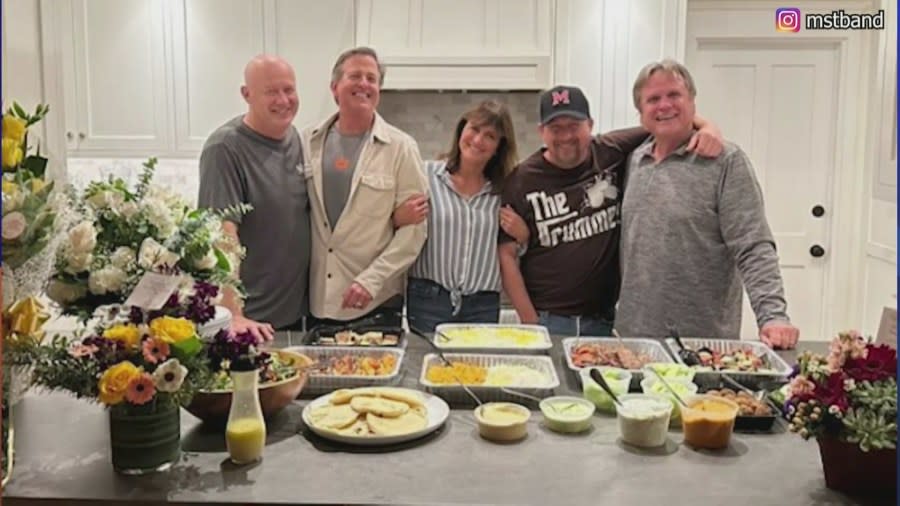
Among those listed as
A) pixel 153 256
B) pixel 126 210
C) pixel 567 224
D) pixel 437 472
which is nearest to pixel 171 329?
pixel 153 256

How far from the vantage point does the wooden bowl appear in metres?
1.72

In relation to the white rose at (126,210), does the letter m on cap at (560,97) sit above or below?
above

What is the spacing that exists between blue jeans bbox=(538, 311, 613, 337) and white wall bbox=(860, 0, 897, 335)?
171cm

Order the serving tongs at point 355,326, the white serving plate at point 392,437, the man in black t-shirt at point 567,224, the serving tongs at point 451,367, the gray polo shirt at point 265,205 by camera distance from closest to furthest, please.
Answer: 1. the white serving plate at point 392,437
2. the serving tongs at point 451,367
3. the serving tongs at point 355,326
4. the gray polo shirt at point 265,205
5. the man in black t-shirt at point 567,224

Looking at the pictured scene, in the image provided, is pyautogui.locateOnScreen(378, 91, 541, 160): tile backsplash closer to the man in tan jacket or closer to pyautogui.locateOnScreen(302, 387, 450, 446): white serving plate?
the man in tan jacket

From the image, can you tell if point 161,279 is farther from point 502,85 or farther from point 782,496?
point 502,85

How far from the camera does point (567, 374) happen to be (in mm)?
2168

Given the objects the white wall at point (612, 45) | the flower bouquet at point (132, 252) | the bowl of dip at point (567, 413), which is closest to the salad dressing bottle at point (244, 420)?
the flower bouquet at point (132, 252)

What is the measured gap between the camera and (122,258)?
1596mm

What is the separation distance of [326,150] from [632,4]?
191 centimetres

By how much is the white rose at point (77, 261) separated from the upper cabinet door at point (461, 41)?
2.56 m

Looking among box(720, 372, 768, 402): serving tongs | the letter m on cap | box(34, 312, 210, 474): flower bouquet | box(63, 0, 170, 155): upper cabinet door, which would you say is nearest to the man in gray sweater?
the letter m on cap

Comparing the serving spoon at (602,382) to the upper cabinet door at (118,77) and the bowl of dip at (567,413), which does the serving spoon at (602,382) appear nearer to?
the bowl of dip at (567,413)

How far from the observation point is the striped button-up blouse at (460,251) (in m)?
2.97
